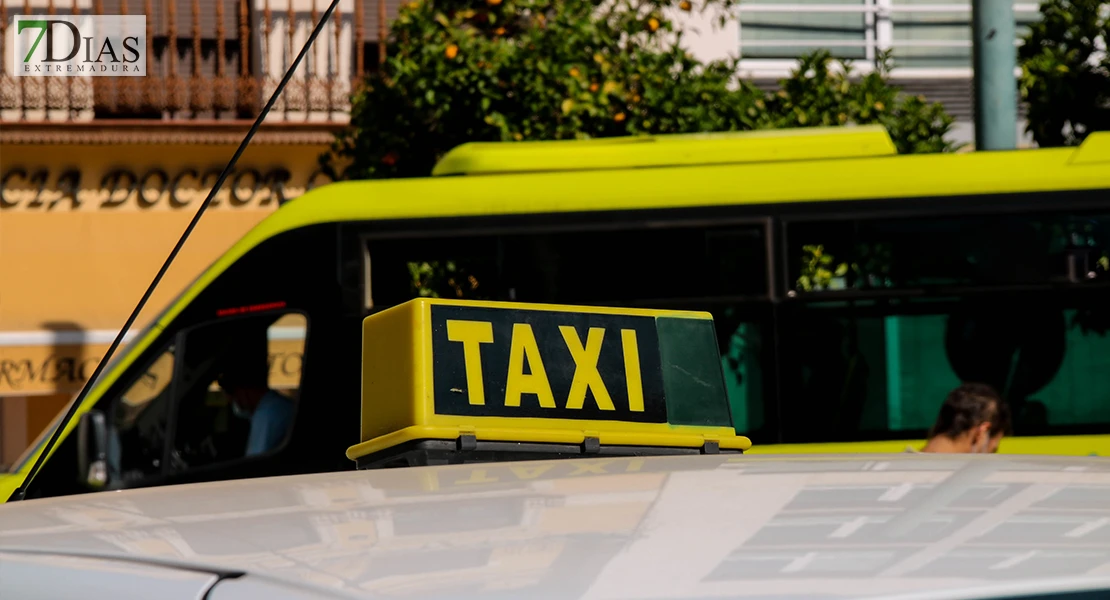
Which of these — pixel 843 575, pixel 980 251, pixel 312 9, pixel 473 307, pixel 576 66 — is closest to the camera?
pixel 843 575

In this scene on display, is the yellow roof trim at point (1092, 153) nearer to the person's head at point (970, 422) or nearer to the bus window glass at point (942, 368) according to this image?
the bus window glass at point (942, 368)

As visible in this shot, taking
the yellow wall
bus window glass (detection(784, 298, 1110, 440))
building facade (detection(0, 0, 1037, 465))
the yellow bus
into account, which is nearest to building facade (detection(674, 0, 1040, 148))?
building facade (detection(0, 0, 1037, 465))

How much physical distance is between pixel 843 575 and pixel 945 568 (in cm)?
10

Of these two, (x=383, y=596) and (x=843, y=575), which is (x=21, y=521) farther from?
(x=843, y=575)

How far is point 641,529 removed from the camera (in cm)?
159

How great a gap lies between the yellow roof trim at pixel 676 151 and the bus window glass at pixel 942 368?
100 centimetres

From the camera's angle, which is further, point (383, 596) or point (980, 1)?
point (980, 1)

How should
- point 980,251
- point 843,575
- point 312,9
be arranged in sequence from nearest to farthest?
point 843,575, point 980,251, point 312,9

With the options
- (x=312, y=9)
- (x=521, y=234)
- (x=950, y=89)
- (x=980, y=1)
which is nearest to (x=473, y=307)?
(x=521, y=234)

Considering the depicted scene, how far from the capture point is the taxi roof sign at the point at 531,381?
9.48 feet

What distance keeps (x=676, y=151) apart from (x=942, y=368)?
1.76 m

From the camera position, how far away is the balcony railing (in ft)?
41.6

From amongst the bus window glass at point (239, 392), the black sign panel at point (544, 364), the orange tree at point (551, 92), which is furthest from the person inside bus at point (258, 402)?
Result: the black sign panel at point (544, 364)

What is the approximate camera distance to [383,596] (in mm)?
1372
